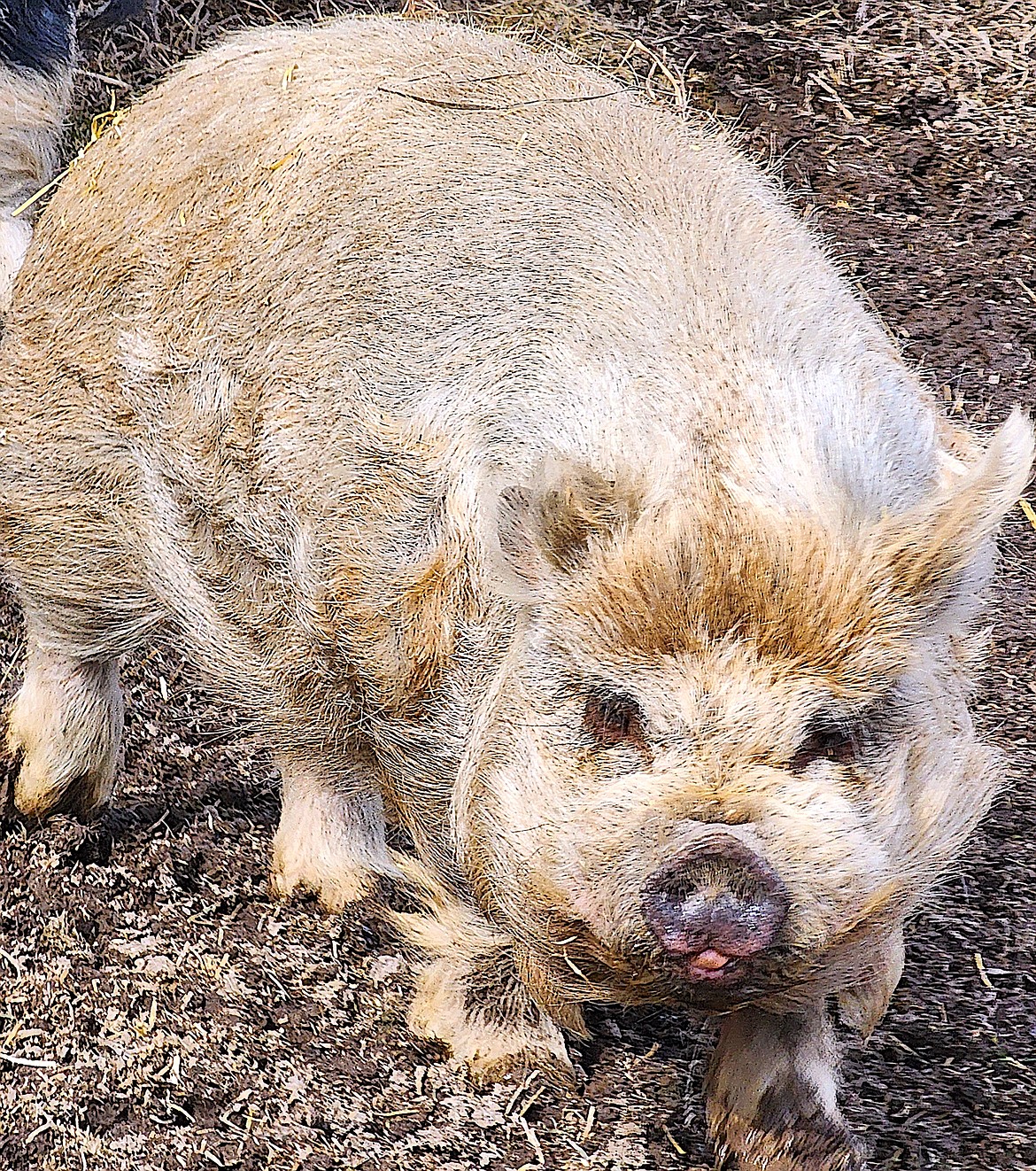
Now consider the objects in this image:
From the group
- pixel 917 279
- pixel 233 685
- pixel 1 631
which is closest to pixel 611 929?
pixel 233 685

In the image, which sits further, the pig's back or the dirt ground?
the dirt ground

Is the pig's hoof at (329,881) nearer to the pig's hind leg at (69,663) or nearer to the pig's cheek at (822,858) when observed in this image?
the pig's hind leg at (69,663)

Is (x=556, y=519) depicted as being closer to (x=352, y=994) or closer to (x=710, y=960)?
(x=710, y=960)

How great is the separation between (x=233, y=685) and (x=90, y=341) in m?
0.91

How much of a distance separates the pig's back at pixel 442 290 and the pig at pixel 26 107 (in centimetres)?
44

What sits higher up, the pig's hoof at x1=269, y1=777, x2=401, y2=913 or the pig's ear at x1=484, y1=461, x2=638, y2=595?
the pig's ear at x1=484, y1=461, x2=638, y2=595

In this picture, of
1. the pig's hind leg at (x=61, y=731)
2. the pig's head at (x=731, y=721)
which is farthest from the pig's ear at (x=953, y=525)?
the pig's hind leg at (x=61, y=731)

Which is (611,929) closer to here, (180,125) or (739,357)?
(739,357)

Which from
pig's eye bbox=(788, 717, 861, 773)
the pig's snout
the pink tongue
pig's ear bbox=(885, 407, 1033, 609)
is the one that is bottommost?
the pink tongue

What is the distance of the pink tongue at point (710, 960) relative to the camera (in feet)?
8.25

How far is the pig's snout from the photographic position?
249 cm

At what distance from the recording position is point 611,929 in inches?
105

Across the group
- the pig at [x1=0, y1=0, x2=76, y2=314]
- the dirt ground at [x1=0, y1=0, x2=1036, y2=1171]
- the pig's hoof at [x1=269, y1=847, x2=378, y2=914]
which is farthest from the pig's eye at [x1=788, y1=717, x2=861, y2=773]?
the pig at [x1=0, y1=0, x2=76, y2=314]

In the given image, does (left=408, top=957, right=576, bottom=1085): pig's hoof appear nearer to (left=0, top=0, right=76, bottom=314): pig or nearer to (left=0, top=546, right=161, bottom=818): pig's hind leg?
(left=0, top=546, right=161, bottom=818): pig's hind leg
